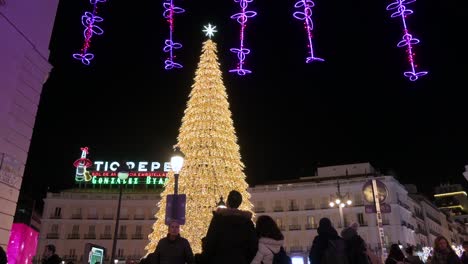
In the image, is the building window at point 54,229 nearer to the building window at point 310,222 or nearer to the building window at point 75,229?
the building window at point 75,229

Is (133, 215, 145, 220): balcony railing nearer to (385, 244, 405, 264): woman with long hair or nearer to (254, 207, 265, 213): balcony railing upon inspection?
(254, 207, 265, 213): balcony railing

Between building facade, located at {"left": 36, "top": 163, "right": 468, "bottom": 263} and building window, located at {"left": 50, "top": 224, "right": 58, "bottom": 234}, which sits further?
building window, located at {"left": 50, "top": 224, "right": 58, "bottom": 234}

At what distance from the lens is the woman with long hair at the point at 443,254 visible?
7.43m

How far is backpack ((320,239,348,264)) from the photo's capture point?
6.48 meters

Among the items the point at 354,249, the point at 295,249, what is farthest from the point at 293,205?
the point at 354,249

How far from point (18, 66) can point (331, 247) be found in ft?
31.0

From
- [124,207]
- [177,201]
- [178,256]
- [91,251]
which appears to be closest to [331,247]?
[178,256]

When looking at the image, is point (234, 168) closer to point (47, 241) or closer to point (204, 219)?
point (204, 219)

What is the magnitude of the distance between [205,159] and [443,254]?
19.7 meters

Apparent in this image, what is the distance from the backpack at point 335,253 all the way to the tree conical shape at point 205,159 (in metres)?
19.7

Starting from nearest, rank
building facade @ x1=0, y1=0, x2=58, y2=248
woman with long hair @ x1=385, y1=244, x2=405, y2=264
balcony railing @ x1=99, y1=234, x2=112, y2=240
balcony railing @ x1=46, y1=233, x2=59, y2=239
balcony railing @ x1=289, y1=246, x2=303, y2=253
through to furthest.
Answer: woman with long hair @ x1=385, y1=244, x2=405, y2=264 < building facade @ x1=0, y1=0, x2=58, y2=248 < balcony railing @ x1=289, y1=246, x2=303, y2=253 < balcony railing @ x1=46, y1=233, x2=59, y2=239 < balcony railing @ x1=99, y1=234, x2=112, y2=240

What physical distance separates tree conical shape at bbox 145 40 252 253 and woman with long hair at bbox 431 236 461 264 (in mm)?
18992

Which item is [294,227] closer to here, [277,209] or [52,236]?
[277,209]

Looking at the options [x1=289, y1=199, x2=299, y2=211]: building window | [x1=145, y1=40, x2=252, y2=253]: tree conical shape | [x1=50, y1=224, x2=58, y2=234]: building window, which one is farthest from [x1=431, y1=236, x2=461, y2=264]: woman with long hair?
[x1=50, y1=224, x2=58, y2=234]: building window
